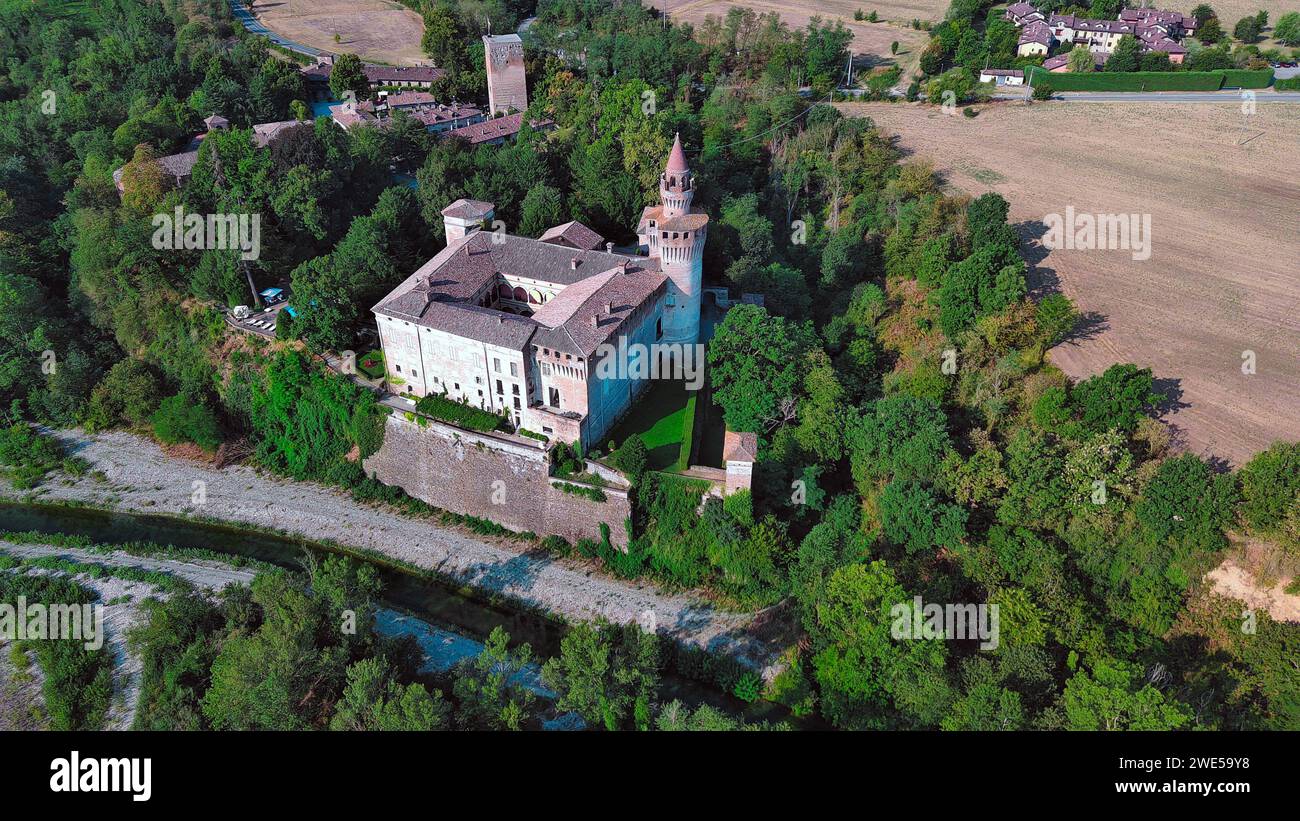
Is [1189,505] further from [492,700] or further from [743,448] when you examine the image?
[492,700]

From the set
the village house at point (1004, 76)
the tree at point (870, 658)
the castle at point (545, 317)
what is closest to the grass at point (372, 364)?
the castle at point (545, 317)

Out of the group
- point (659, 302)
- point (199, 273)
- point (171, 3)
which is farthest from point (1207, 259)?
point (171, 3)

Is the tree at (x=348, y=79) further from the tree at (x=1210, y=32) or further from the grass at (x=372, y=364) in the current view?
the tree at (x=1210, y=32)

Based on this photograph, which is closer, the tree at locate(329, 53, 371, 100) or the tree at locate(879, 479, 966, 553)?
the tree at locate(879, 479, 966, 553)

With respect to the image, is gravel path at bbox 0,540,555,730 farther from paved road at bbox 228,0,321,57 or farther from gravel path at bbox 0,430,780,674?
paved road at bbox 228,0,321,57

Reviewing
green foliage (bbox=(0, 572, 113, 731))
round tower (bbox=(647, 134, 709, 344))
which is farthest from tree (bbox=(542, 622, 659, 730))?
green foliage (bbox=(0, 572, 113, 731))

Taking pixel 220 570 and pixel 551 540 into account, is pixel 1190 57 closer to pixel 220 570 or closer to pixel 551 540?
pixel 551 540

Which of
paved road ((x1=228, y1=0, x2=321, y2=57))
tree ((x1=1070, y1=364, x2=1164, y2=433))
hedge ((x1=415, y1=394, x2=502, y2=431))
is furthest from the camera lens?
paved road ((x1=228, y1=0, x2=321, y2=57))
